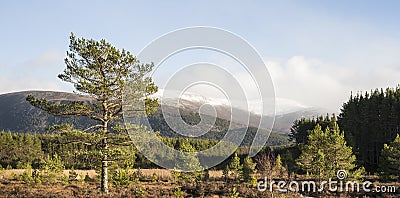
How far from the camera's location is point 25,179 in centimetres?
3020

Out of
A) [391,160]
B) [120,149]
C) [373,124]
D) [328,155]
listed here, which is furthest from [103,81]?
[373,124]

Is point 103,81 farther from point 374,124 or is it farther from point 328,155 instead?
point 374,124

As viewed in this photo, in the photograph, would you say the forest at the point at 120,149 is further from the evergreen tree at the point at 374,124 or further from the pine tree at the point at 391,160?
the evergreen tree at the point at 374,124

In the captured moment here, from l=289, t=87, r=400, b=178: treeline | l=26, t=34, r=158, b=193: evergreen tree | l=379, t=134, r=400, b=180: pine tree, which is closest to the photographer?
l=26, t=34, r=158, b=193: evergreen tree

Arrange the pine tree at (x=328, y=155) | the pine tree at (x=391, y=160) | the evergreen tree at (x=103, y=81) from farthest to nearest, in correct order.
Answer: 1. the pine tree at (x=391, y=160)
2. the pine tree at (x=328, y=155)
3. the evergreen tree at (x=103, y=81)

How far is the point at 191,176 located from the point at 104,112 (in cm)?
1398

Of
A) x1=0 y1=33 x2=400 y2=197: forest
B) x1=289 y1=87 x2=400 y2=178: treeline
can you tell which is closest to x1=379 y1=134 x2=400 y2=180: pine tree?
x1=0 y1=33 x2=400 y2=197: forest

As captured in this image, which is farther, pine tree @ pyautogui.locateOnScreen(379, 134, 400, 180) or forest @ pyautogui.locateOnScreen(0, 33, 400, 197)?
pine tree @ pyautogui.locateOnScreen(379, 134, 400, 180)

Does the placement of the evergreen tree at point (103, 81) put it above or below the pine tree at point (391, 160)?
above

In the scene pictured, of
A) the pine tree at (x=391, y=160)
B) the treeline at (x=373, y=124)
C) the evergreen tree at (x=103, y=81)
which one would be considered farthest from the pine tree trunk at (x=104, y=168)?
the treeline at (x=373, y=124)

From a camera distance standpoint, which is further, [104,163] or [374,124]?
[374,124]

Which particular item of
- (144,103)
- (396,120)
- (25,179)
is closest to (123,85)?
(144,103)

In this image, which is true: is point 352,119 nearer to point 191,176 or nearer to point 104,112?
point 191,176

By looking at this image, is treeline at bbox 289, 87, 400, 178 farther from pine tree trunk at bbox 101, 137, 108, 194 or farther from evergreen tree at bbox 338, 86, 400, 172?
pine tree trunk at bbox 101, 137, 108, 194
